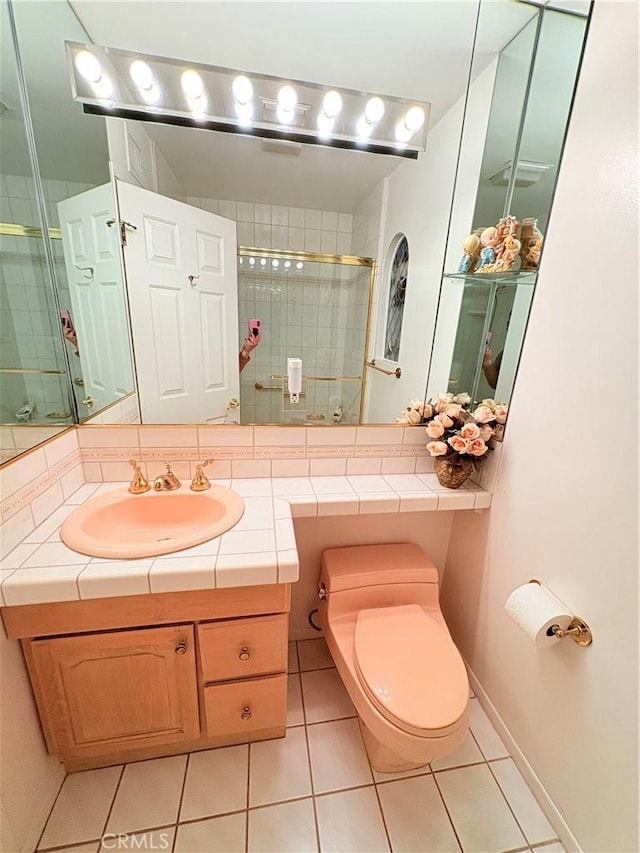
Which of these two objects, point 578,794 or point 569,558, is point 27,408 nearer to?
point 569,558

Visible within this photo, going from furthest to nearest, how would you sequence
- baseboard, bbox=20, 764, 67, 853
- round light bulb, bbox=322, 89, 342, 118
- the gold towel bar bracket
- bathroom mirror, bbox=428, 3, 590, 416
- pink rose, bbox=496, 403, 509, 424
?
the gold towel bar bracket, pink rose, bbox=496, 403, 509, 424, round light bulb, bbox=322, 89, 342, 118, bathroom mirror, bbox=428, 3, 590, 416, baseboard, bbox=20, 764, 67, 853

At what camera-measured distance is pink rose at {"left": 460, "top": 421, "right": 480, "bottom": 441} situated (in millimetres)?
1171

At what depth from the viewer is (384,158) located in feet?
3.93

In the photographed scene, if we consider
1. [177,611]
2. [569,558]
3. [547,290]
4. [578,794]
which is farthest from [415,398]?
[578,794]

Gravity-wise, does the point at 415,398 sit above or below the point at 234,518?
above

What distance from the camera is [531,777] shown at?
3.47 ft

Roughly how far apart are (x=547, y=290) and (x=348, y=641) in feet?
4.25

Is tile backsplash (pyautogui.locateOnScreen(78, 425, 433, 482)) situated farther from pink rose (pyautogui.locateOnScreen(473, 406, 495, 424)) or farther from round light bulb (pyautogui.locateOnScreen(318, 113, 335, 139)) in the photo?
round light bulb (pyautogui.locateOnScreen(318, 113, 335, 139))

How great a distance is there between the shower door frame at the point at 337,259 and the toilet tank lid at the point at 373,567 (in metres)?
0.55

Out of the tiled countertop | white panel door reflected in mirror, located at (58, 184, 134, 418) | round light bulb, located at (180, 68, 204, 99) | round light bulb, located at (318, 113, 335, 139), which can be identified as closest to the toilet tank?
the tiled countertop

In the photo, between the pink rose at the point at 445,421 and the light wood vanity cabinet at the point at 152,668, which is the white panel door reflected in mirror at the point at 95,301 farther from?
the pink rose at the point at 445,421

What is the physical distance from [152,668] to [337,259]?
1438 millimetres

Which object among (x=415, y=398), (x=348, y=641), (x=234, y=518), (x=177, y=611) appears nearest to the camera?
(x=177, y=611)

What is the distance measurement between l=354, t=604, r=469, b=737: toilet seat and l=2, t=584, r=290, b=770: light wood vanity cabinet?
29 centimetres
